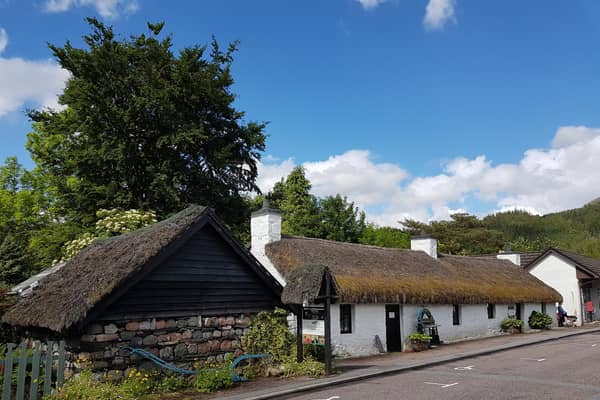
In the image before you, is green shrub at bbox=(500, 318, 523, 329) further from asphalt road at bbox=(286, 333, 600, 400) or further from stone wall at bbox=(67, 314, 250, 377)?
stone wall at bbox=(67, 314, 250, 377)

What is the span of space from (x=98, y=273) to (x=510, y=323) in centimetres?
2439

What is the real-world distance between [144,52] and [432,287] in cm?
2077

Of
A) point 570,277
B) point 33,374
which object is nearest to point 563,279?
point 570,277

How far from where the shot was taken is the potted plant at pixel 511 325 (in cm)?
2864

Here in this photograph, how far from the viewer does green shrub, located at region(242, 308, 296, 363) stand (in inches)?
548

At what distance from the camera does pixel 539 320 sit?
30641mm

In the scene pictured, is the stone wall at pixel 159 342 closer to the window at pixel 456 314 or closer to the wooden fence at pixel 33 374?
the wooden fence at pixel 33 374

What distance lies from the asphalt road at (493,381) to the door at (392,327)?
13.7 feet

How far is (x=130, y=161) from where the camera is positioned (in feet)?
93.4

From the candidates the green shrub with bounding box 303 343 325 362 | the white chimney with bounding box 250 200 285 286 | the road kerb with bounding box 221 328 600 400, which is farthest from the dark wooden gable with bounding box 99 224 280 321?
the white chimney with bounding box 250 200 285 286

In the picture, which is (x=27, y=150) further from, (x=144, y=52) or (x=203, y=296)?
(x=203, y=296)

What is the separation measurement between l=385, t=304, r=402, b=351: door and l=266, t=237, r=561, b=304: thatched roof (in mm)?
650

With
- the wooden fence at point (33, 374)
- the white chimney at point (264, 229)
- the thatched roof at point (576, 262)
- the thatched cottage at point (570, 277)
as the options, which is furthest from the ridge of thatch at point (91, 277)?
the thatched cottage at point (570, 277)

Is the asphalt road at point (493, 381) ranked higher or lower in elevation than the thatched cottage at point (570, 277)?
lower
